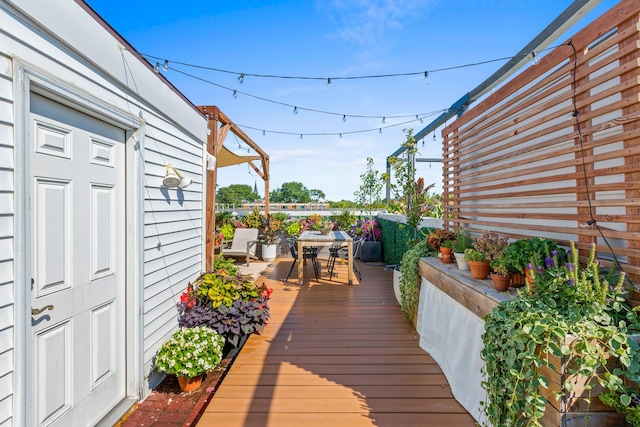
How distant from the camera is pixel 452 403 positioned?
2.20 meters

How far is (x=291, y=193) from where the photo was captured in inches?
2532

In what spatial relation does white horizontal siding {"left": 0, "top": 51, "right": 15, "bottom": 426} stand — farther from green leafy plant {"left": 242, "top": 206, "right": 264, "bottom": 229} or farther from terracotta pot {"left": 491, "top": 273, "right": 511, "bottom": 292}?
green leafy plant {"left": 242, "top": 206, "right": 264, "bottom": 229}

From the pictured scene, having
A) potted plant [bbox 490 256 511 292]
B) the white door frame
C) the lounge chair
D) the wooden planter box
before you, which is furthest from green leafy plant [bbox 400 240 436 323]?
the lounge chair

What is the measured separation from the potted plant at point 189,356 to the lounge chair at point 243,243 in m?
4.42

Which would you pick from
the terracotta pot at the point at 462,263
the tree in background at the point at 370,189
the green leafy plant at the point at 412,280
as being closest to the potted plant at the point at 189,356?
the green leafy plant at the point at 412,280

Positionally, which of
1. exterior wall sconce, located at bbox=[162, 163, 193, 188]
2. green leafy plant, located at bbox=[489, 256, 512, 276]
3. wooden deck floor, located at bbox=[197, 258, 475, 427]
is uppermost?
exterior wall sconce, located at bbox=[162, 163, 193, 188]

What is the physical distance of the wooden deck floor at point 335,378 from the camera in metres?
2.08

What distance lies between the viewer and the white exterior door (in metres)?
1.63

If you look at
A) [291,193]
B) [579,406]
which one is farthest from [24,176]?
[291,193]

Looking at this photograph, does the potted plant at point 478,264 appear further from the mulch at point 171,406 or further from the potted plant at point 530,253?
the mulch at point 171,406

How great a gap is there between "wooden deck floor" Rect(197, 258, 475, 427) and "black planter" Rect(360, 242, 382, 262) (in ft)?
12.3

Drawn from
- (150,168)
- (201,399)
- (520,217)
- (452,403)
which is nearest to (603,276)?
(520,217)

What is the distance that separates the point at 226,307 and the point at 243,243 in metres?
4.42

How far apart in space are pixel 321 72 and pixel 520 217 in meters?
3.53
